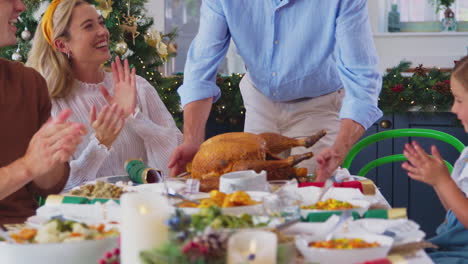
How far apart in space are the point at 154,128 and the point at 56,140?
1.18 metres

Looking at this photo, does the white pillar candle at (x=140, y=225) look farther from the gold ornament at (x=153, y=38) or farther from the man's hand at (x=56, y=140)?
the gold ornament at (x=153, y=38)

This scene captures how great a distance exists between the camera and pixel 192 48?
7.93 feet

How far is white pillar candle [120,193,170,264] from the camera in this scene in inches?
33.8

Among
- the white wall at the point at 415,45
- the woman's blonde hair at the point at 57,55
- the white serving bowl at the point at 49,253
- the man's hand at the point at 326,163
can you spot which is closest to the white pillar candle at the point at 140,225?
the white serving bowl at the point at 49,253

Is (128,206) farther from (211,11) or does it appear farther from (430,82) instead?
(430,82)

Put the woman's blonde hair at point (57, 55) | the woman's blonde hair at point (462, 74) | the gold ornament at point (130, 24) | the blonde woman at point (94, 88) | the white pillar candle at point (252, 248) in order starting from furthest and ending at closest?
1. the gold ornament at point (130, 24)
2. the woman's blonde hair at point (57, 55)
3. the blonde woman at point (94, 88)
4. the woman's blonde hair at point (462, 74)
5. the white pillar candle at point (252, 248)

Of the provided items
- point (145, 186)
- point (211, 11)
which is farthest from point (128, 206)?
point (211, 11)

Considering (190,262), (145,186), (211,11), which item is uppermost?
(211,11)

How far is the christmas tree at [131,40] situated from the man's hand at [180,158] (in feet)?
5.87

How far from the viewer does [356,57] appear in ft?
7.24

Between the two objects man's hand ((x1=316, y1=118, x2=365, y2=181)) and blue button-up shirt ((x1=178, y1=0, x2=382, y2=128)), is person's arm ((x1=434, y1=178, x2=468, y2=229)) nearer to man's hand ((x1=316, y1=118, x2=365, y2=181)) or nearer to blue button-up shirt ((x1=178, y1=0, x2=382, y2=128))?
man's hand ((x1=316, y1=118, x2=365, y2=181))

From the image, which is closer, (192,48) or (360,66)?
(360,66)

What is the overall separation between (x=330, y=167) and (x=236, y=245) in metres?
1.00

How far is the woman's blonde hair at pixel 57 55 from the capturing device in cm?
267
